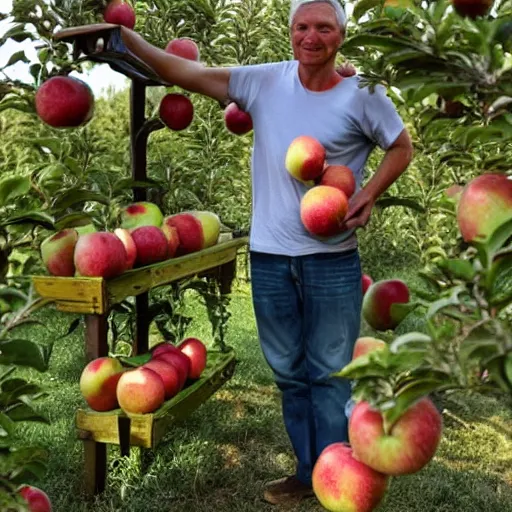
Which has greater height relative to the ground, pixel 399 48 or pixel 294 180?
pixel 399 48

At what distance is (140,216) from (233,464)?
108 centimetres

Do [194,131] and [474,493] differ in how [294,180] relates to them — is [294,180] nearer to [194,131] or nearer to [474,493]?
[474,493]

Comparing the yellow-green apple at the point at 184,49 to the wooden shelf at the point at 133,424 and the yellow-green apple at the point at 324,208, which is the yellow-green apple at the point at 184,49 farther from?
the wooden shelf at the point at 133,424

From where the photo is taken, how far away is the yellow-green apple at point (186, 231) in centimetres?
285

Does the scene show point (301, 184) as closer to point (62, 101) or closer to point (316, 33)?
point (316, 33)

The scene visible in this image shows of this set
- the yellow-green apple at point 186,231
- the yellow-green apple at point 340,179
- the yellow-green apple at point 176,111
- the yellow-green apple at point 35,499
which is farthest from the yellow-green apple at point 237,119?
the yellow-green apple at point 35,499

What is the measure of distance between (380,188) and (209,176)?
3495 mm

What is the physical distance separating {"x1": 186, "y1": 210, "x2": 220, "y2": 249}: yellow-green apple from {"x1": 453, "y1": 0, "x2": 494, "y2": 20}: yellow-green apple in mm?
2082

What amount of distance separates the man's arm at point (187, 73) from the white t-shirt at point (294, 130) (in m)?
0.04

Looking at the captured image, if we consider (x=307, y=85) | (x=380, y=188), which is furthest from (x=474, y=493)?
(x=307, y=85)

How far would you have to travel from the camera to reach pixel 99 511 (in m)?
2.52

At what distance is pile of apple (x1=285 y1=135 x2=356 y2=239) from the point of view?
2172mm

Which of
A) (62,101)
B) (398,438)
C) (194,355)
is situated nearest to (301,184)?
(62,101)

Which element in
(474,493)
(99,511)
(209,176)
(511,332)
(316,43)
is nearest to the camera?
(511,332)
